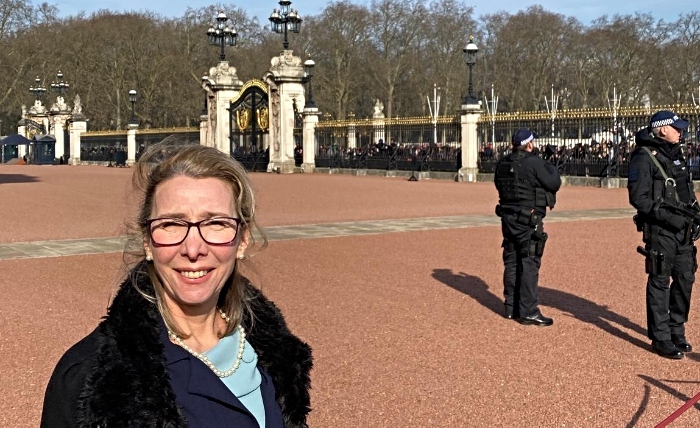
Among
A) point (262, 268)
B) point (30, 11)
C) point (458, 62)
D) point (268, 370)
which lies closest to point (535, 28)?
point (458, 62)

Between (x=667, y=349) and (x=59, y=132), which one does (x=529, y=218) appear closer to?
(x=667, y=349)

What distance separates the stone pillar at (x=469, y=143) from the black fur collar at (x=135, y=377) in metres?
25.9

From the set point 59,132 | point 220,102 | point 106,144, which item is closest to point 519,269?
point 220,102

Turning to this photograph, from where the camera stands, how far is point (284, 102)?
111 feet

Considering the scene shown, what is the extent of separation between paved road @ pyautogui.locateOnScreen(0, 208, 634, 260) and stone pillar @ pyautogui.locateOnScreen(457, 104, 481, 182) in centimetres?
1050

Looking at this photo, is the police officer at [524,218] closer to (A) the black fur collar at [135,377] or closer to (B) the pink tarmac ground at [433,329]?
(B) the pink tarmac ground at [433,329]

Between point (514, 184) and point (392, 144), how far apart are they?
82.4 feet

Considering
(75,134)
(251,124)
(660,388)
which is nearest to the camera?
(660,388)

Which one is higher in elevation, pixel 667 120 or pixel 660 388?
pixel 667 120

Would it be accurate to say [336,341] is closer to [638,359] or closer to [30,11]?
[638,359]

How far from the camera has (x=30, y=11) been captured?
2719 inches

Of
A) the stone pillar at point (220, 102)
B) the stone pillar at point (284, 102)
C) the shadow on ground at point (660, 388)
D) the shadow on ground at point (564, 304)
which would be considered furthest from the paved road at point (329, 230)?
the stone pillar at point (220, 102)

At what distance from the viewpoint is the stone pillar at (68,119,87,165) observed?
52406 mm

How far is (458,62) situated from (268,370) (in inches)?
2693
